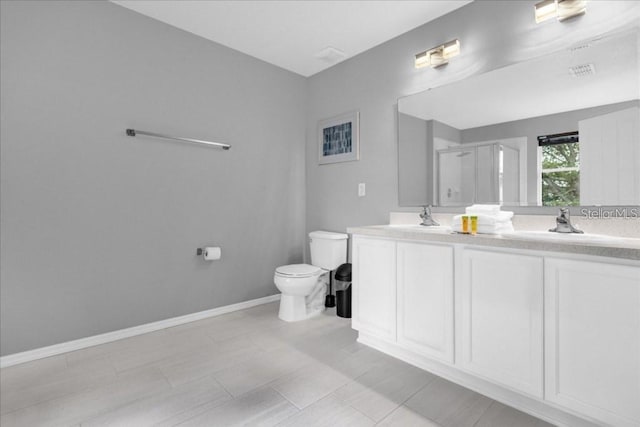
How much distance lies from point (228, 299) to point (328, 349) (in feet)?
3.85

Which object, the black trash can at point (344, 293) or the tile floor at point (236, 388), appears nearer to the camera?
the tile floor at point (236, 388)

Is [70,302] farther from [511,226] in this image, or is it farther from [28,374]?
[511,226]

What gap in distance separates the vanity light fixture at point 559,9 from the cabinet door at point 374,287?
1551 mm

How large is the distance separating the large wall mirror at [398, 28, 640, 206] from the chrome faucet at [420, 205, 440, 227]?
3.0 inches

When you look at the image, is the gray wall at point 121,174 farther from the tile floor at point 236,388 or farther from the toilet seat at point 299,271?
the toilet seat at point 299,271

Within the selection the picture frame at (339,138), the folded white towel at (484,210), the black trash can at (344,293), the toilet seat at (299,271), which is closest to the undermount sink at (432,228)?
the folded white towel at (484,210)

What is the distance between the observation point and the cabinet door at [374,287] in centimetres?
198

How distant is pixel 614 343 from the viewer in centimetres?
120

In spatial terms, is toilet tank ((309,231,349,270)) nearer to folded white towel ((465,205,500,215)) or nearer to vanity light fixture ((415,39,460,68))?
folded white towel ((465,205,500,215))

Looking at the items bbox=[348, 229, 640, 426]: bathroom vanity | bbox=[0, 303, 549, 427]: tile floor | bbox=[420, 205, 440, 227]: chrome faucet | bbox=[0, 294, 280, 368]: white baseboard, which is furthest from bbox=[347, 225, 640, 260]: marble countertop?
bbox=[0, 294, 280, 368]: white baseboard

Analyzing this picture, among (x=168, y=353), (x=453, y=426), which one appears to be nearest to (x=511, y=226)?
(x=453, y=426)

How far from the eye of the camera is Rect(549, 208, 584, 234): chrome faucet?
1.70 m

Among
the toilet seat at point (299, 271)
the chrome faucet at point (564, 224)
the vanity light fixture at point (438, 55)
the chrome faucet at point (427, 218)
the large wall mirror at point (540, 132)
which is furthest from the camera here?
the toilet seat at point (299, 271)

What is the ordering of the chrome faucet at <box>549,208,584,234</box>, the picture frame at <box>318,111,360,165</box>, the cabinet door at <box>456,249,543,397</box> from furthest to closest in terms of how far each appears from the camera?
the picture frame at <box>318,111,360,165</box> < the chrome faucet at <box>549,208,584,234</box> < the cabinet door at <box>456,249,543,397</box>
